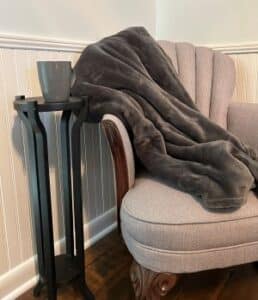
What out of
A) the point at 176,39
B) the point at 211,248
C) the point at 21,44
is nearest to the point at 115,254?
the point at 211,248

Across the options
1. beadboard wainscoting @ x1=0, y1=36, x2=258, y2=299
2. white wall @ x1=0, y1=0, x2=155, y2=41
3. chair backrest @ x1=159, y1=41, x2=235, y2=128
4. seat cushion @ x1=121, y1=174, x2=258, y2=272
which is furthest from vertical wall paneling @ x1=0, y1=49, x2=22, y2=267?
chair backrest @ x1=159, y1=41, x2=235, y2=128

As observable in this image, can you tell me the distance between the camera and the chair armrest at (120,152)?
93cm

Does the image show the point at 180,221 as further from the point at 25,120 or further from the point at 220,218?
the point at 25,120

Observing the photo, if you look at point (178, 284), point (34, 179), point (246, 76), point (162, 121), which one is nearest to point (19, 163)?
point (34, 179)

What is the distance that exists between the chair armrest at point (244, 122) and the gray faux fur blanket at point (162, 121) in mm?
175

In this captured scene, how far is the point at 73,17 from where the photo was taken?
1258 mm

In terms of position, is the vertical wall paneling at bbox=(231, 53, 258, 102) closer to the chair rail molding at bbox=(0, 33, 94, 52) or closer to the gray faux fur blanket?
the gray faux fur blanket

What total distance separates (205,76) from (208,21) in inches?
14.8

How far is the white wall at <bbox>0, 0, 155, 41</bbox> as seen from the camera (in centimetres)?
104

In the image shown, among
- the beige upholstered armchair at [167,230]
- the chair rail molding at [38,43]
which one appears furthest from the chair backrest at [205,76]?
the beige upholstered armchair at [167,230]

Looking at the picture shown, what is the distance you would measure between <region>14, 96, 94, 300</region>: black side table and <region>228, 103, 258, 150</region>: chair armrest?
25.9 inches

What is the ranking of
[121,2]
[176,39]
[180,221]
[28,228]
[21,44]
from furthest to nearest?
[176,39] < [121,2] < [28,228] < [21,44] < [180,221]

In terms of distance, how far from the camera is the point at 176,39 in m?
1.68

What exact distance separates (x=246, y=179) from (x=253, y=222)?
0.38 feet
